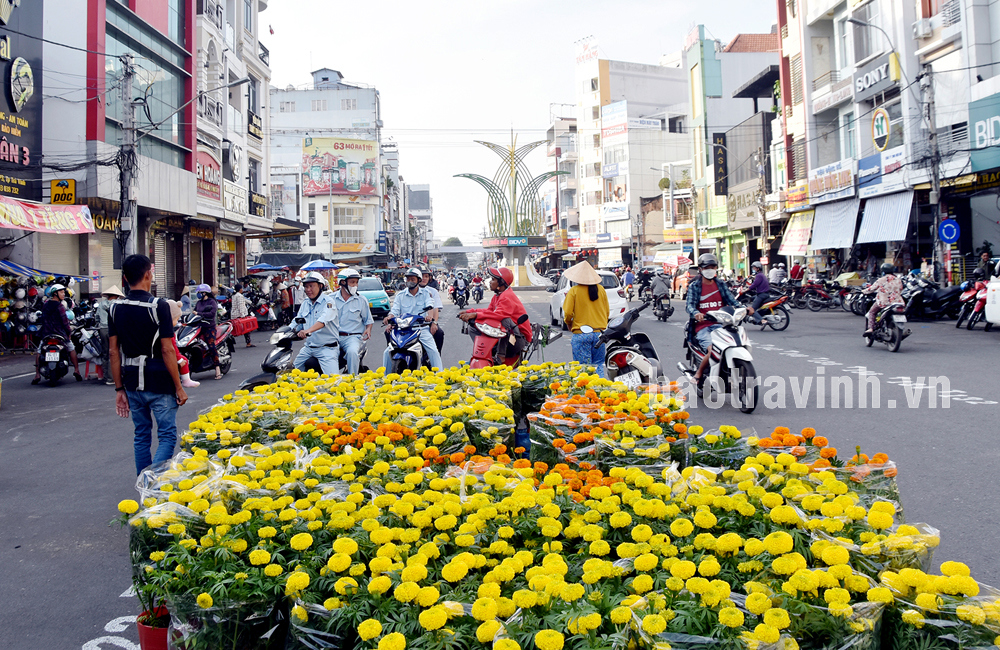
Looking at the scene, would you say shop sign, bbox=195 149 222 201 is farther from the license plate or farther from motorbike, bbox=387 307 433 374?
the license plate

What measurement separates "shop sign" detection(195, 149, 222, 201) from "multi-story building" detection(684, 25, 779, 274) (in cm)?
2312

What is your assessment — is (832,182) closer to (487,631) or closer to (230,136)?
(230,136)

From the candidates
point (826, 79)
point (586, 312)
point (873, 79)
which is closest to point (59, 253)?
point (586, 312)

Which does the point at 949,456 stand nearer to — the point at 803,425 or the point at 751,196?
the point at 803,425

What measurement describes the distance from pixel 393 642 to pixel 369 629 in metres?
0.09

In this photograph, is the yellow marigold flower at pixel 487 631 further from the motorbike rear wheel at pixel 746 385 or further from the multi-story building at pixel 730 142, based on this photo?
the multi-story building at pixel 730 142

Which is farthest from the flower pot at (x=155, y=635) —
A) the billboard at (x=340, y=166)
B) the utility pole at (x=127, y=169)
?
the billboard at (x=340, y=166)

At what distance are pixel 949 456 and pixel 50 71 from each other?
2064 cm

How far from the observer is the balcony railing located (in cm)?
2867

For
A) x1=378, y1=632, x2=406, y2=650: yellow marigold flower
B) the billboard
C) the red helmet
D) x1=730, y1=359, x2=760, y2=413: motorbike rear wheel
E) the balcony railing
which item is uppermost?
the billboard

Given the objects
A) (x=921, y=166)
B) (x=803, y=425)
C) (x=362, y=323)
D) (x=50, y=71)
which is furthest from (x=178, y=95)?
(x=803, y=425)

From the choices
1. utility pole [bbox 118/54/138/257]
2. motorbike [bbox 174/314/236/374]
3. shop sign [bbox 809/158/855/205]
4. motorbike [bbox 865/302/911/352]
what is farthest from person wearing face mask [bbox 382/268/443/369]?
shop sign [bbox 809/158/855/205]

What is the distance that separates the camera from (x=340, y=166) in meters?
74.1

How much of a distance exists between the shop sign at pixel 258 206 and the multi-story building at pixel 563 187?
55662 mm
